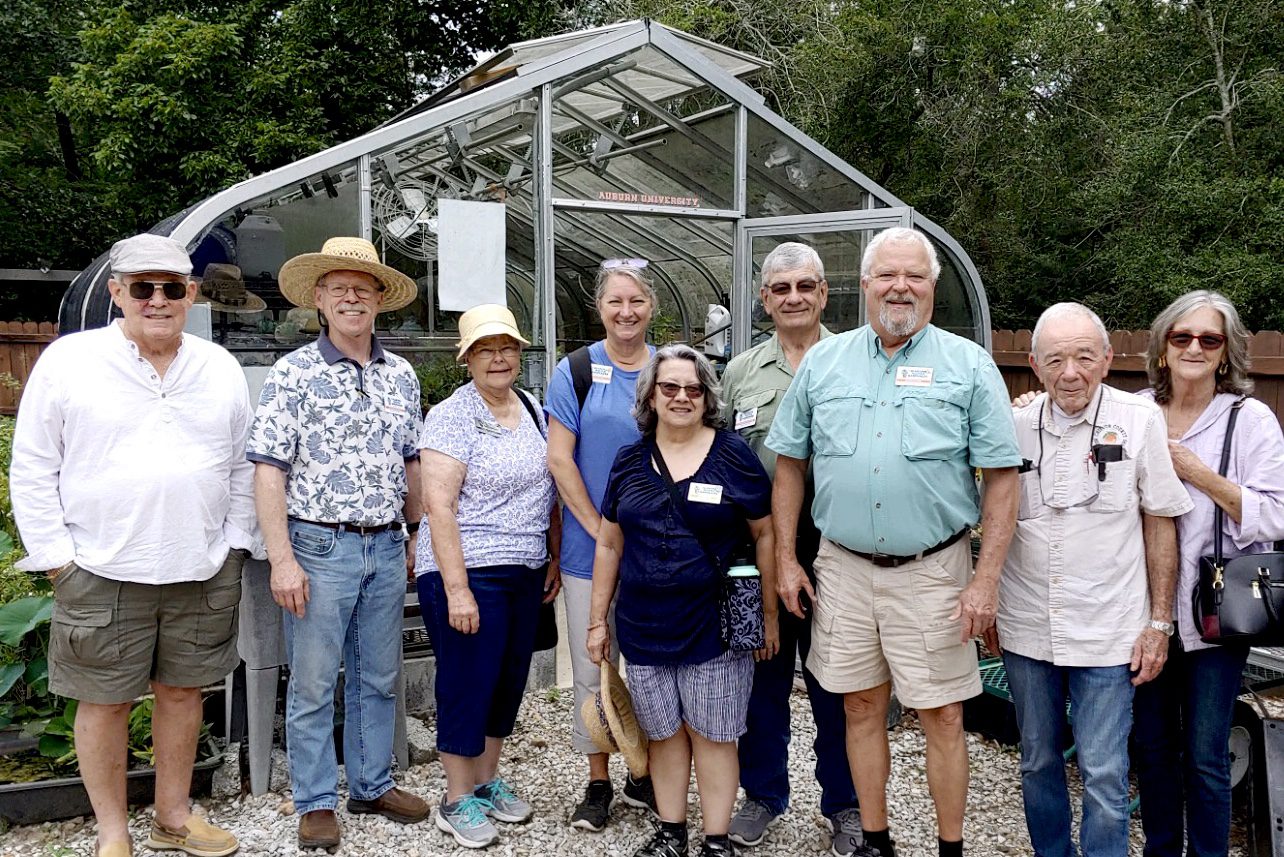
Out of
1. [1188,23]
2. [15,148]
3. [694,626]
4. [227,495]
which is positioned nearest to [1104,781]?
[694,626]

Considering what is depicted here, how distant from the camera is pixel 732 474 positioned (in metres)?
2.77

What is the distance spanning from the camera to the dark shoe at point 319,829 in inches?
121

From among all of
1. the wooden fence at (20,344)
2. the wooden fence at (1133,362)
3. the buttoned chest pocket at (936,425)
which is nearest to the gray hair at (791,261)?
the buttoned chest pocket at (936,425)

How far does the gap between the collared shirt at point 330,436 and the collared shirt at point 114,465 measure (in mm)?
205

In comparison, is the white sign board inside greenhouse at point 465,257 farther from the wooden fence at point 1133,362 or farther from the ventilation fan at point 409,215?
the wooden fence at point 1133,362

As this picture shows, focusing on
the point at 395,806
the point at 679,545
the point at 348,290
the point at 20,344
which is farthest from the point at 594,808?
the point at 20,344

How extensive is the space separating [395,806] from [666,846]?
3.16ft

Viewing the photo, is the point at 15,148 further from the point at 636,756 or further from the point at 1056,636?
the point at 1056,636

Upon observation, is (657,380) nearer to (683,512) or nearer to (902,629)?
(683,512)

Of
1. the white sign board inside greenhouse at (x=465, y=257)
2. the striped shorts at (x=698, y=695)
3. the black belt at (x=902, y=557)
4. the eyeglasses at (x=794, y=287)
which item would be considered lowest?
the striped shorts at (x=698, y=695)

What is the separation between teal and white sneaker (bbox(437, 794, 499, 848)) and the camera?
312cm

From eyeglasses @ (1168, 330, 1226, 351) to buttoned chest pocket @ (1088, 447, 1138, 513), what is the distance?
0.38m

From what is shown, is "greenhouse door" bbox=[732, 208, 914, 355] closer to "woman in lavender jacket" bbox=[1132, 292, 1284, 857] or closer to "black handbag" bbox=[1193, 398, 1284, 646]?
"woman in lavender jacket" bbox=[1132, 292, 1284, 857]

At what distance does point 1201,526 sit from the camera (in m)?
2.57
